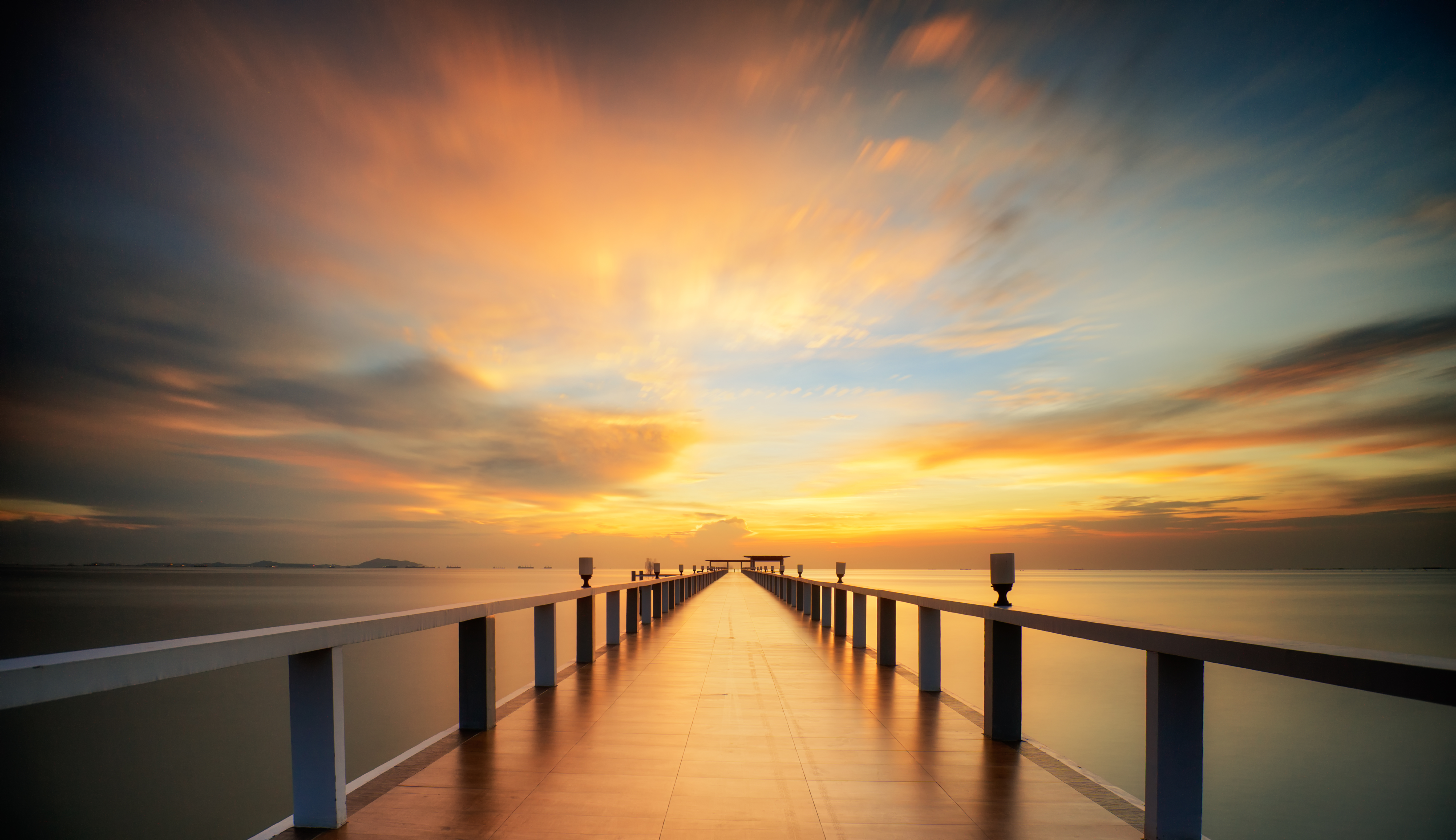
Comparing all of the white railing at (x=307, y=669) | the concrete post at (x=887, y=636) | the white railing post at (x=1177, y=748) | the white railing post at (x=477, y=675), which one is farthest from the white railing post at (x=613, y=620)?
the white railing post at (x=1177, y=748)

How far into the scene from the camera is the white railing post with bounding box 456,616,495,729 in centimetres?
469

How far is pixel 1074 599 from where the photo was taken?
6800 cm

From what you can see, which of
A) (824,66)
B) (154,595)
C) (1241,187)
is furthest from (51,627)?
(1241,187)

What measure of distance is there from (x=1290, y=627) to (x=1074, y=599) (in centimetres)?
2471

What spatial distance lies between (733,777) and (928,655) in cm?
310

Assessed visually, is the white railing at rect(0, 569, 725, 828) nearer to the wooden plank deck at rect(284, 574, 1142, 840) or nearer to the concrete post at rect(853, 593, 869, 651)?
the wooden plank deck at rect(284, 574, 1142, 840)

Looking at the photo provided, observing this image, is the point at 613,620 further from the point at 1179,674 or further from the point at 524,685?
the point at 524,685

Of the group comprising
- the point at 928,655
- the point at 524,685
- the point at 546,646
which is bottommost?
the point at 524,685

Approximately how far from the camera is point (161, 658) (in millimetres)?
2133

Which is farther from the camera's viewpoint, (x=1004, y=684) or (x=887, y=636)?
(x=887, y=636)

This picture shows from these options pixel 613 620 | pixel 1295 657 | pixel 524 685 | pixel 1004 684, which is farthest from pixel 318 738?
pixel 524 685

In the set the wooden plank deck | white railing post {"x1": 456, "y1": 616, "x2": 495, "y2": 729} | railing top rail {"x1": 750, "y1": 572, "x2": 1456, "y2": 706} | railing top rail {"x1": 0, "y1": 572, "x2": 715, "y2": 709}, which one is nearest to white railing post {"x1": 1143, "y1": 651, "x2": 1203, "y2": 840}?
railing top rail {"x1": 750, "y1": 572, "x2": 1456, "y2": 706}

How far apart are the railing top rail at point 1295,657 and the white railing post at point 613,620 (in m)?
6.77

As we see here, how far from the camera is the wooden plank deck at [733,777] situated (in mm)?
3217
